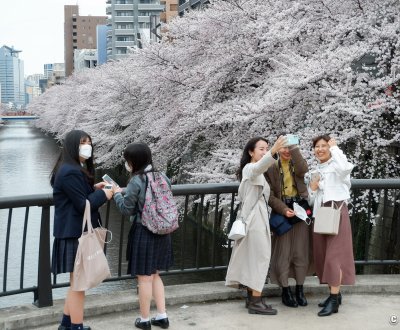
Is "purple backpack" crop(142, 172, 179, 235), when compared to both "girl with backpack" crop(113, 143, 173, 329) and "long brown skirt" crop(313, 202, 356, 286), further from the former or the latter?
"long brown skirt" crop(313, 202, 356, 286)

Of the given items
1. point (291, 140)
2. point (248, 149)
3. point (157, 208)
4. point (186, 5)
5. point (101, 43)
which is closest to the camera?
point (157, 208)

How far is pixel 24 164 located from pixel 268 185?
139ft

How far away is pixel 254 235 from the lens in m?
4.70

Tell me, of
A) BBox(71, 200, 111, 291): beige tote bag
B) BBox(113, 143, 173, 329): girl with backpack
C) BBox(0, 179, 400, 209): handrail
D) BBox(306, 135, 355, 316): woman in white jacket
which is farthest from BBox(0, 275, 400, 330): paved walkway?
BBox(0, 179, 400, 209): handrail

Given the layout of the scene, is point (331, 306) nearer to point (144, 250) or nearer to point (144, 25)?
point (144, 250)

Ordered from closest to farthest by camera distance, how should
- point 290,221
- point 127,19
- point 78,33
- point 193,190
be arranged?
point 290,221 → point 193,190 → point 127,19 → point 78,33

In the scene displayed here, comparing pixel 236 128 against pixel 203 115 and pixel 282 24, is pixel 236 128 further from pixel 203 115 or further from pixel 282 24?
pixel 282 24

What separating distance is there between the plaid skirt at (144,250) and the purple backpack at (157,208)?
0.10m

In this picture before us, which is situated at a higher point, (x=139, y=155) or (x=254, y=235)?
(x=139, y=155)

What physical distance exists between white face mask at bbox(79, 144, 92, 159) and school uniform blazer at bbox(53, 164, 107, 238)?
115 mm

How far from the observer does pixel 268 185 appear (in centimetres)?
479

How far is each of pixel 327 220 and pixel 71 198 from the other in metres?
2.08

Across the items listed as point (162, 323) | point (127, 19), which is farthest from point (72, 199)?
point (127, 19)

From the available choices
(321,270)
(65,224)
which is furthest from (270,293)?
(65,224)
